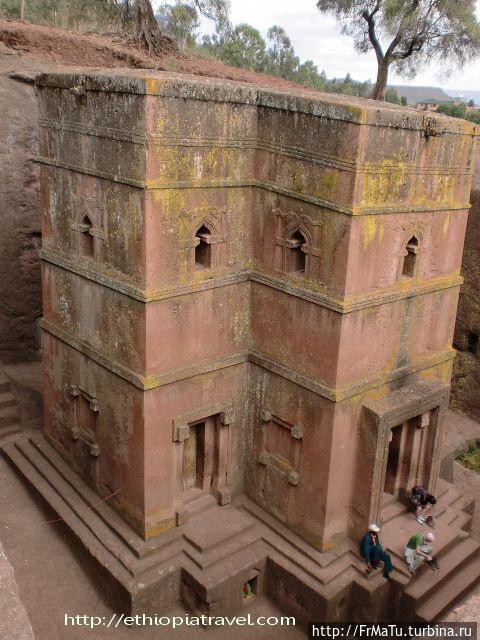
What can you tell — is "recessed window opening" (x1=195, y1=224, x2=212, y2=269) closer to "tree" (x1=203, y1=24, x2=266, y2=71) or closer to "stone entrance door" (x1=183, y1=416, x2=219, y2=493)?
"stone entrance door" (x1=183, y1=416, x2=219, y2=493)

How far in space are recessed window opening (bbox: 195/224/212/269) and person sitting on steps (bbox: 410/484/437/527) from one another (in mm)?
5069

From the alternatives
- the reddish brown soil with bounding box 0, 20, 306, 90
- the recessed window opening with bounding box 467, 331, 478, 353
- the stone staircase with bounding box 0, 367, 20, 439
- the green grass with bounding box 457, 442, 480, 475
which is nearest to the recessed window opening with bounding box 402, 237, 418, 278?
the green grass with bounding box 457, 442, 480, 475

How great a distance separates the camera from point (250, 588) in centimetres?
1004

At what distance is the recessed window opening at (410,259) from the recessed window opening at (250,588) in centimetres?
525

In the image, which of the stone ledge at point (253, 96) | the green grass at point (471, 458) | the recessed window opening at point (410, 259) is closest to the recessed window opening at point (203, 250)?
the stone ledge at point (253, 96)

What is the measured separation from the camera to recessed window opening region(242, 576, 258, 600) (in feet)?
32.6

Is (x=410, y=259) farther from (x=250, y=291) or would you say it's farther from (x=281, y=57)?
(x=281, y=57)

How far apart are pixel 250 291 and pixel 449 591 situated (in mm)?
5495

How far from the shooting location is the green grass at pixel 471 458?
46.6 feet

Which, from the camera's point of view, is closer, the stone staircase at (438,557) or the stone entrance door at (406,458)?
the stone staircase at (438,557)

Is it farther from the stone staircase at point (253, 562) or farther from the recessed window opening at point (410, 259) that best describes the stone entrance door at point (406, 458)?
the recessed window opening at point (410, 259)

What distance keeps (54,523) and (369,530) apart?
5.18 meters

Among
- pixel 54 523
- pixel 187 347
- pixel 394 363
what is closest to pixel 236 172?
pixel 187 347

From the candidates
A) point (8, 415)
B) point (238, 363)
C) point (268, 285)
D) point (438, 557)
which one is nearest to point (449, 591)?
point (438, 557)
